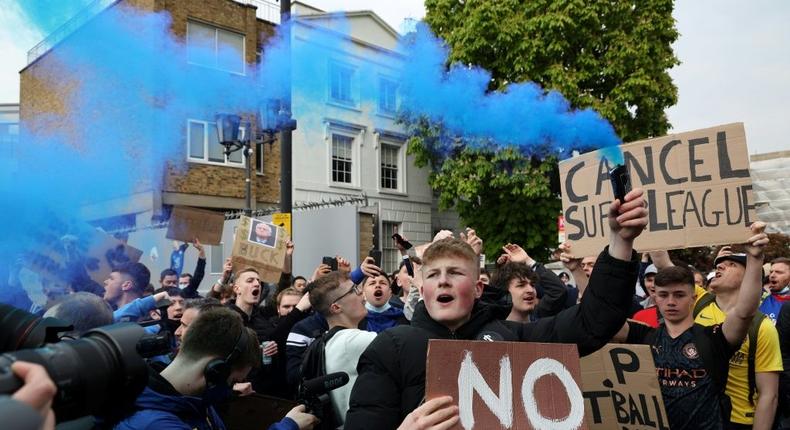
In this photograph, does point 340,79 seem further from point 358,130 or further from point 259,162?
point 259,162

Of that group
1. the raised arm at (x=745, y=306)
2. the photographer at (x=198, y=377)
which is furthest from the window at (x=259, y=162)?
the photographer at (x=198, y=377)

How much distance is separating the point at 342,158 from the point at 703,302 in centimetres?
1585

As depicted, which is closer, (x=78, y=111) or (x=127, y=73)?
(x=78, y=111)

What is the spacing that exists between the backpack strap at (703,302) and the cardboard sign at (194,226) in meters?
5.26

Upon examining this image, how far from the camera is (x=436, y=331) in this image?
2.71 m

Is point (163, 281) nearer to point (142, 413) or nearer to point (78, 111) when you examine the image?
point (78, 111)

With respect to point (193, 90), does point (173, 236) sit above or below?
below

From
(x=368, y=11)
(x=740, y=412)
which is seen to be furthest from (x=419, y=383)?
(x=368, y=11)

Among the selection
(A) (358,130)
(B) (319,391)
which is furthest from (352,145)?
(B) (319,391)

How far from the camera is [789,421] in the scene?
18.2ft

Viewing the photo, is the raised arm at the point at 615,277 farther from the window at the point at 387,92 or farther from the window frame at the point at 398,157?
the window frame at the point at 398,157

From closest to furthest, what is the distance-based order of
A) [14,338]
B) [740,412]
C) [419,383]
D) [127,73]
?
[14,338], [419,383], [740,412], [127,73]

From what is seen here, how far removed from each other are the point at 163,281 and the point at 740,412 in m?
5.96

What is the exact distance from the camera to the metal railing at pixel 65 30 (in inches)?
200
